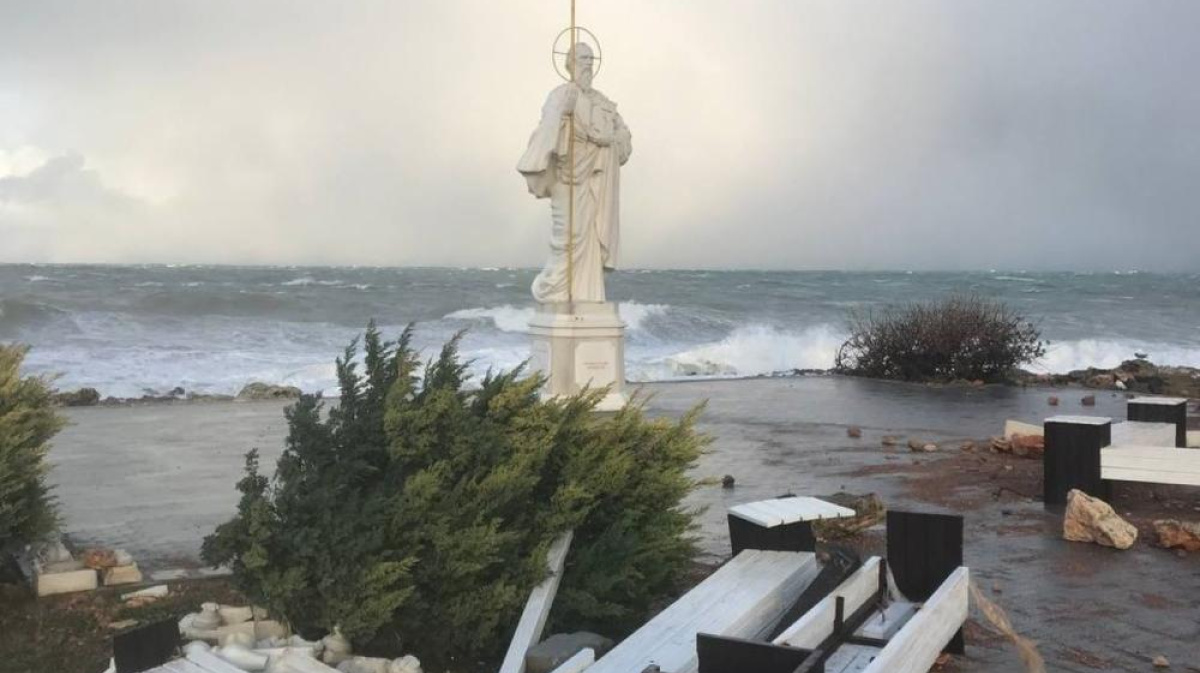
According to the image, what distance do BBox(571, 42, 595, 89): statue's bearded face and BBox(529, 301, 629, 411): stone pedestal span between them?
2.26 meters

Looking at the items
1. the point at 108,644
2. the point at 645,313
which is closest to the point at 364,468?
the point at 108,644

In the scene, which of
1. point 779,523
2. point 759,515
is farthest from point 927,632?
point 759,515

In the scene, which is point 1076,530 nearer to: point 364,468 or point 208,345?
point 364,468

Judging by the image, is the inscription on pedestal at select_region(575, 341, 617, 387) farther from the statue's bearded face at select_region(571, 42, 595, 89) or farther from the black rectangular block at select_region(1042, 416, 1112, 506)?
the black rectangular block at select_region(1042, 416, 1112, 506)

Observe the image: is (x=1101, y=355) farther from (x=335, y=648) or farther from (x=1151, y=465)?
(x=335, y=648)

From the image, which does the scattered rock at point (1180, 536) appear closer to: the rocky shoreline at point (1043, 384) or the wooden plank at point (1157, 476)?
the wooden plank at point (1157, 476)

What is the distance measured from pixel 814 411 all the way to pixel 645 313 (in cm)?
2485

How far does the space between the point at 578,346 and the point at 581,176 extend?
1.73 m

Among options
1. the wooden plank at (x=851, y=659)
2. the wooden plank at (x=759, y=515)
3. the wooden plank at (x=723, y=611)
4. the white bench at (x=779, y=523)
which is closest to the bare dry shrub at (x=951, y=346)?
the white bench at (x=779, y=523)

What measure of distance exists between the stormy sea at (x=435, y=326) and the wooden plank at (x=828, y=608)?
7.26 meters

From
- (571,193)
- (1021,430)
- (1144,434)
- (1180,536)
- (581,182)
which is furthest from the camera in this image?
(581,182)

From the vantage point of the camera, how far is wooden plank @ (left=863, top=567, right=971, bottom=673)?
10.1ft

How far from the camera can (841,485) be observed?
861 centimetres

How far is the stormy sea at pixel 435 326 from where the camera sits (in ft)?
73.9
